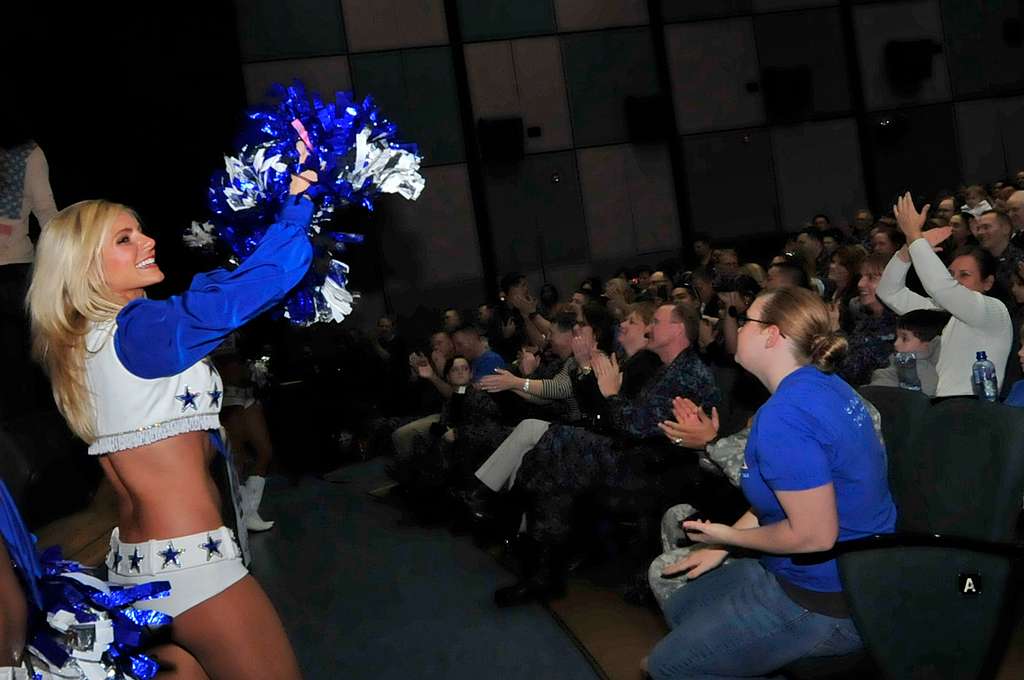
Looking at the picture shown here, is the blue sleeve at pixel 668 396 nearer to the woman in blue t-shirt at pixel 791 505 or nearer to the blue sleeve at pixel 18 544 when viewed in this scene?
the woman in blue t-shirt at pixel 791 505

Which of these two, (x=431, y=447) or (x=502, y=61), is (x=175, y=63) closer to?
(x=502, y=61)

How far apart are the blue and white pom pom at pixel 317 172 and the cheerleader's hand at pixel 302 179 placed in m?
0.01

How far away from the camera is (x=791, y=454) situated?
2018 mm

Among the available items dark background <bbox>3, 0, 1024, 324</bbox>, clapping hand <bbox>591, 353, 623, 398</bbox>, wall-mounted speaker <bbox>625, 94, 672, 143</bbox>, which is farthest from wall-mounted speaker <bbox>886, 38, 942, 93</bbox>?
clapping hand <bbox>591, 353, 623, 398</bbox>

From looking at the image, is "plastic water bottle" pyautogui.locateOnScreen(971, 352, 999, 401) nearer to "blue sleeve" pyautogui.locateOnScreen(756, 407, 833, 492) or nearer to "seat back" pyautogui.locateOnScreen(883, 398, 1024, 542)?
"seat back" pyautogui.locateOnScreen(883, 398, 1024, 542)

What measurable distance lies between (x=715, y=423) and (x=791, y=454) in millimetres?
1013

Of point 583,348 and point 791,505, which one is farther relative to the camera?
point 583,348

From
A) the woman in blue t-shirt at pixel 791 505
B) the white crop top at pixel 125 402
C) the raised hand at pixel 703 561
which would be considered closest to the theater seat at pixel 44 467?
the white crop top at pixel 125 402

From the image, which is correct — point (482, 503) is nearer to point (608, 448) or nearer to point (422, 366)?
point (608, 448)

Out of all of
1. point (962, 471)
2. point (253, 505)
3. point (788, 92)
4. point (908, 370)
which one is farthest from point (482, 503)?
point (788, 92)

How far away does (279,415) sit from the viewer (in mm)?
8109

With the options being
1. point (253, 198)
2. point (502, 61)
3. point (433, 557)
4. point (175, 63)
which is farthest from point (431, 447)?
point (502, 61)

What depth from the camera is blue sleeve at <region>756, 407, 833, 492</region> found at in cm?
202

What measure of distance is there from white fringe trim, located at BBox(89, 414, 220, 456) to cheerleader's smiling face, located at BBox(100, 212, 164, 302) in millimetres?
260
